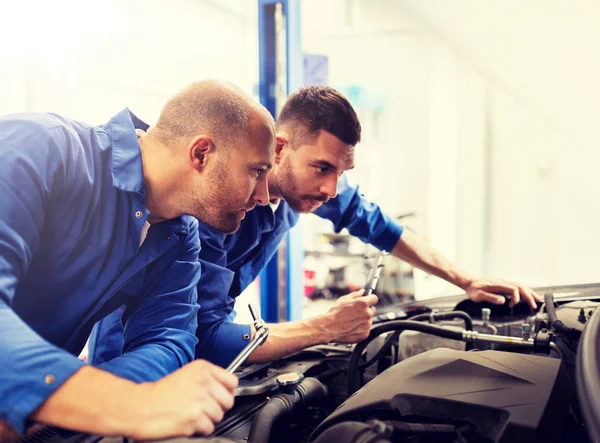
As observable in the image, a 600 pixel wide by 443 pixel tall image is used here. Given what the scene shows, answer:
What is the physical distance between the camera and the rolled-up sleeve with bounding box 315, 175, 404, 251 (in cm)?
186

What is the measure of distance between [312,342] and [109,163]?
2.26 feet

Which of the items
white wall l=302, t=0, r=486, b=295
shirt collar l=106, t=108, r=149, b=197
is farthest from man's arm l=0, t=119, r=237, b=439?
white wall l=302, t=0, r=486, b=295

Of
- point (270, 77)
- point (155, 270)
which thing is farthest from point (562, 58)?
point (155, 270)

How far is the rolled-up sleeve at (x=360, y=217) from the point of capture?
1862 mm

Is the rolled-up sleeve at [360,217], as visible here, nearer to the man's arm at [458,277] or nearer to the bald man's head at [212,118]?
the man's arm at [458,277]

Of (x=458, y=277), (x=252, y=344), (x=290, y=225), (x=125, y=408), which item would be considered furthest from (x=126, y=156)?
(x=458, y=277)

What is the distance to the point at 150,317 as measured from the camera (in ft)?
3.69

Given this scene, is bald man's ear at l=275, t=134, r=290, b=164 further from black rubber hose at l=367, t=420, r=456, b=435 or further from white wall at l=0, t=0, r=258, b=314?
white wall at l=0, t=0, r=258, b=314

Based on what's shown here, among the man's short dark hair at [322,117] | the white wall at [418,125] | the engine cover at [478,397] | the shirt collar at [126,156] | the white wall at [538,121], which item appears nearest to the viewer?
the engine cover at [478,397]

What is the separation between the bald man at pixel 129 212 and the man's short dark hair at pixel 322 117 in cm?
48

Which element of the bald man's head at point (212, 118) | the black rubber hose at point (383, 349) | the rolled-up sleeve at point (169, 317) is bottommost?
the black rubber hose at point (383, 349)

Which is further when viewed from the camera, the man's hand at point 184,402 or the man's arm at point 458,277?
the man's arm at point 458,277

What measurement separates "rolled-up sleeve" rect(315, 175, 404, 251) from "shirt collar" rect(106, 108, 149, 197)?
0.91 metres

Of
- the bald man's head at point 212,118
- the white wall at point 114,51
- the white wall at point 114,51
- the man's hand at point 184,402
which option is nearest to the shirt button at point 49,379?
the man's hand at point 184,402
